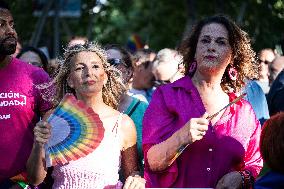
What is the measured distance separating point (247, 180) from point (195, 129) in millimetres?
526

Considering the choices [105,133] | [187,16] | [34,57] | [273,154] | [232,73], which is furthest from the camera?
[187,16]

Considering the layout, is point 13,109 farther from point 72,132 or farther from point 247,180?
point 247,180

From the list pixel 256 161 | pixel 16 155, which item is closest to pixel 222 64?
pixel 256 161

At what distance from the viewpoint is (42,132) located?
4.95 metres

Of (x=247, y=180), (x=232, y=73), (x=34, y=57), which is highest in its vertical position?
(x=34, y=57)

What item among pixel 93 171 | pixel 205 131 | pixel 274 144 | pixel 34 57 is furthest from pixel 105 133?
pixel 34 57

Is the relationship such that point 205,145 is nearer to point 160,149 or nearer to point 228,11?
point 160,149

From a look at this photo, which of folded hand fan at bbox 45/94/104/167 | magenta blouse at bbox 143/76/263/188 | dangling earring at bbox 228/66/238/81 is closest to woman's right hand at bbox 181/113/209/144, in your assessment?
magenta blouse at bbox 143/76/263/188

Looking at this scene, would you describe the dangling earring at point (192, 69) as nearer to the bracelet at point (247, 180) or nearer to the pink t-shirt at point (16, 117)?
the bracelet at point (247, 180)

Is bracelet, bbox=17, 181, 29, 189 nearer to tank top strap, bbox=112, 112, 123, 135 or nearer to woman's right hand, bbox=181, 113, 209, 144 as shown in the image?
tank top strap, bbox=112, 112, 123, 135

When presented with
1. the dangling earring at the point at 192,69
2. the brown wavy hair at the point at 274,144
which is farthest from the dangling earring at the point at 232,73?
the brown wavy hair at the point at 274,144

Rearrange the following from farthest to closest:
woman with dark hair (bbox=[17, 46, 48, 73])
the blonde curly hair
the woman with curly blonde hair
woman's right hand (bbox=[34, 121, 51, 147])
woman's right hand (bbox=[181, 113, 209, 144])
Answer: woman with dark hair (bbox=[17, 46, 48, 73]) → the blonde curly hair → the woman with curly blonde hair → woman's right hand (bbox=[34, 121, 51, 147]) → woman's right hand (bbox=[181, 113, 209, 144])

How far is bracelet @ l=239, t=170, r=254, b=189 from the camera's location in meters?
5.03

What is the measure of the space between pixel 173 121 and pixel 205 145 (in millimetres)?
253
